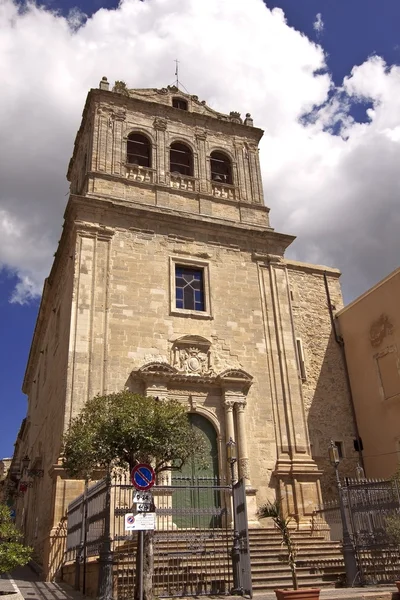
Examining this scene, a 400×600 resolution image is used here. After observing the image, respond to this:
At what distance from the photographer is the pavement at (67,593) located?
9.34 m

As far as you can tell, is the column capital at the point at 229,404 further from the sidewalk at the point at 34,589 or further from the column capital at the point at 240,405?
the sidewalk at the point at 34,589

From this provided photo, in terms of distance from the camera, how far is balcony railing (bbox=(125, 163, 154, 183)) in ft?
63.7

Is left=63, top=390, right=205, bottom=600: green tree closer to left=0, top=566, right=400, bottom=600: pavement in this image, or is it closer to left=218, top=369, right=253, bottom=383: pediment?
left=0, top=566, right=400, bottom=600: pavement

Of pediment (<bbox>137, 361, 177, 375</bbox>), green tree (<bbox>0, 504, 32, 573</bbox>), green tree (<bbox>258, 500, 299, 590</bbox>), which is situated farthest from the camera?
pediment (<bbox>137, 361, 177, 375</bbox>)

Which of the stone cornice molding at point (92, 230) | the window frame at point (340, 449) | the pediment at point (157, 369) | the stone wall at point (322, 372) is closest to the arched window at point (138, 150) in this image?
the stone cornice molding at point (92, 230)

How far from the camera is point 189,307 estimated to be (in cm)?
1769

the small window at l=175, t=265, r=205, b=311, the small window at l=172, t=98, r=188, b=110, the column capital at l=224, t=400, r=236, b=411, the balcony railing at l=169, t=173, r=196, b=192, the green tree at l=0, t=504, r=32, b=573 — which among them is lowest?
the green tree at l=0, t=504, r=32, b=573

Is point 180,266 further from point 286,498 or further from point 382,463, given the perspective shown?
point 382,463

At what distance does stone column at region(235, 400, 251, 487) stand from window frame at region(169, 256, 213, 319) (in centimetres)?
300

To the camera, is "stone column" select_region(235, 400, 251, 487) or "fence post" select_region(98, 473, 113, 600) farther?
"stone column" select_region(235, 400, 251, 487)

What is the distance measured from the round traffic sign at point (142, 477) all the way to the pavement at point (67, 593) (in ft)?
7.52

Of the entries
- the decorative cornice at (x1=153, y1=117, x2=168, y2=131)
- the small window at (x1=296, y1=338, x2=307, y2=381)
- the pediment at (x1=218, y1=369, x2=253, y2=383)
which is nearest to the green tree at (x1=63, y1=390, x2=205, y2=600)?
the pediment at (x1=218, y1=369, x2=253, y2=383)

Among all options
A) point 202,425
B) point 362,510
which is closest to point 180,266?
point 202,425

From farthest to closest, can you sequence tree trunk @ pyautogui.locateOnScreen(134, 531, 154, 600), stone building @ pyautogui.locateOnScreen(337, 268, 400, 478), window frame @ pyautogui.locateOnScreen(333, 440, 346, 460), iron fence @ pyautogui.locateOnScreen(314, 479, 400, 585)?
window frame @ pyautogui.locateOnScreen(333, 440, 346, 460), stone building @ pyautogui.locateOnScreen(337, 268, 400, 478), iron fence @ pyautogui.locateOnScreen(314, 479, 400, 585), tree trunk @ pyautogui.locateOnScreen(134, 531, 154, 600)
